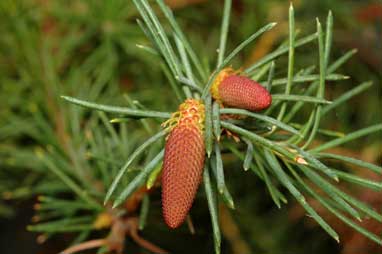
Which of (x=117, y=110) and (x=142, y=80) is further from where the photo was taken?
(x=142, y=80)

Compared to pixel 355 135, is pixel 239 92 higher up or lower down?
higher up

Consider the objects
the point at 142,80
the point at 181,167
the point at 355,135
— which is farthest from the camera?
the point at 142,80

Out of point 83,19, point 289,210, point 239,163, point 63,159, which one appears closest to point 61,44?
point 83,19

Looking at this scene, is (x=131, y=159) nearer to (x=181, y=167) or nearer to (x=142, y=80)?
(x=181, y=167)

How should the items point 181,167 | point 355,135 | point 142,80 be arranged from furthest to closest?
point 142,80 < point 355,135 < point 181,167

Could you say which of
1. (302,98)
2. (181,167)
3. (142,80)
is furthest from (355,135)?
(142,80)

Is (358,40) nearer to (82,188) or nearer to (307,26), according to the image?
(307,26)

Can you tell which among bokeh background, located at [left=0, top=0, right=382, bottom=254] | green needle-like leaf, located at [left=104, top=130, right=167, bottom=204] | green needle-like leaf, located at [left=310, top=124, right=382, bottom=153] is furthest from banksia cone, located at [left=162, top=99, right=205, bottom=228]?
bokeh background, located at [left=0, top=0, right=382, bottom=254]

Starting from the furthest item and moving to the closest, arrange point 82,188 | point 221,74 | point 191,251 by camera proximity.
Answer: point 191,251 < point 82,188 < point 221,74
